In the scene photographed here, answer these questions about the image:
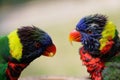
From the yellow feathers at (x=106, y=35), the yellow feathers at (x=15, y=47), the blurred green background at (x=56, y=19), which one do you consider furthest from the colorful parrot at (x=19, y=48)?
the blurred green background at (x=56, y=19)

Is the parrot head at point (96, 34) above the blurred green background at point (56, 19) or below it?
above

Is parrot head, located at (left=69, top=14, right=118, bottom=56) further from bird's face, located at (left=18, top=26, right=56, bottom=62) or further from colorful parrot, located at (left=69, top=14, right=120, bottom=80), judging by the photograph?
bird's face, located at (left=18, top=26, right=56, bottom=62)

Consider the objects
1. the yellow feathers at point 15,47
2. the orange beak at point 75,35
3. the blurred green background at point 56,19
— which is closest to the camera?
the yellow feathers at point 15,47

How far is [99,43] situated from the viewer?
5.95 m

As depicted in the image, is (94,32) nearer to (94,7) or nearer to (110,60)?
(110,60)

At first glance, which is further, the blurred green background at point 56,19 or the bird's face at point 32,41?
the blurred green background at point 56,19

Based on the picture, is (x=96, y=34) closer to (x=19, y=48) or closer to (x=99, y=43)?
(x=99, y=43)

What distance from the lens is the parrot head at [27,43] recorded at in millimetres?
5555

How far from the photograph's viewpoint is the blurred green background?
9.66m

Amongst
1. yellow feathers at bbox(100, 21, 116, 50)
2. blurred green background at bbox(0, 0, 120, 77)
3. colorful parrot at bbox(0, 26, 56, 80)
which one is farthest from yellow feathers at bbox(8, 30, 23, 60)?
blurred green background at bbox(0, 0, 120, 77)

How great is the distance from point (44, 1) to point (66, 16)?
2.19m

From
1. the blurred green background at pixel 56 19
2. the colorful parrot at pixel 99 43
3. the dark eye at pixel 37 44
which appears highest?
the dark eye at pixel 37 44

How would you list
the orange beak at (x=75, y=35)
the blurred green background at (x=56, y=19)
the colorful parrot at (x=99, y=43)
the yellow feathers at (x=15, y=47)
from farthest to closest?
1. the blurred green background at (x=56, y=19)
2. the orange beak at (x=75, y=35)
3. the colorful parrot at (x=99, y=43)
4. the yellow feathers at (x=15, y=47)

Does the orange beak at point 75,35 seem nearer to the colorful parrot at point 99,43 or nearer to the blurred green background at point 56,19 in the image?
the colorful parrot at point 99,43
